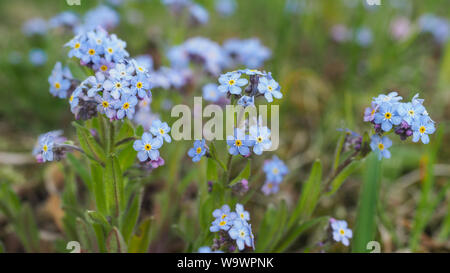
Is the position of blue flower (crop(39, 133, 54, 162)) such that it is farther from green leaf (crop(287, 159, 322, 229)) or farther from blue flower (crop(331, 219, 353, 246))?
blue flower (crop(331, 219, 353, 246))

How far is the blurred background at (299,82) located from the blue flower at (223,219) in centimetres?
125

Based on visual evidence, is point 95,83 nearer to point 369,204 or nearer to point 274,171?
point 274,171

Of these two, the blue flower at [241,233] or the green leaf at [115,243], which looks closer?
the blue flower at [241,233]

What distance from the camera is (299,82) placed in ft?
17.2

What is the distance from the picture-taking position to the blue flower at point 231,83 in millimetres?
2180

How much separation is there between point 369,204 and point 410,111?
2.15ft

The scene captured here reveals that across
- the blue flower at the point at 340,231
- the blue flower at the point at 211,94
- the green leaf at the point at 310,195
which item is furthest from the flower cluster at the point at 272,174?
the blue flower at the point at 211,94

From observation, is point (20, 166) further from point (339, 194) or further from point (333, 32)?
point (333, 32)

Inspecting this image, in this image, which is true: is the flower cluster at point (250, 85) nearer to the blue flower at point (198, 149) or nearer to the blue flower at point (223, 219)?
the blue flower at point (198, 149)

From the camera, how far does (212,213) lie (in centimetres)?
246

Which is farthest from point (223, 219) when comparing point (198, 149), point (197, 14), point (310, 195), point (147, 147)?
point (197, 14)

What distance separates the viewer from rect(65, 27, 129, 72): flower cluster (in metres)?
2.36

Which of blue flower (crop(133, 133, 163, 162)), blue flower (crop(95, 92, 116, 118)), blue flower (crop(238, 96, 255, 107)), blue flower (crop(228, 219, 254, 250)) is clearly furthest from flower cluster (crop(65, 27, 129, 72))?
blue flower (crop(228, 219, 254, 250))

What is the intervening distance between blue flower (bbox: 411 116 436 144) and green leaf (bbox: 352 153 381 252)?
0.33 meters
